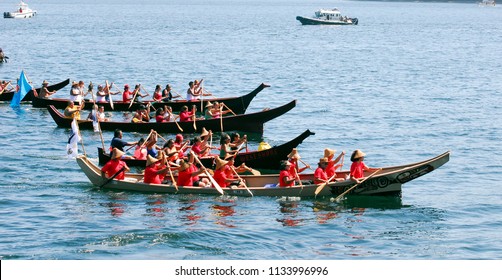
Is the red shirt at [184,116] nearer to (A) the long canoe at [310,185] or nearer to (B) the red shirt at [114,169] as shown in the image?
(A) the long canoe at [310,185]

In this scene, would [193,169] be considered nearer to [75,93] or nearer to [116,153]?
[116,153]

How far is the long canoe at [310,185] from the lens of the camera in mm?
27141

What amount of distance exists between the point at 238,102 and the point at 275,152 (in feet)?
42.0

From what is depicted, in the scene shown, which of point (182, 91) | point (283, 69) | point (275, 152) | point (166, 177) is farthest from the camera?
point (283, 69)

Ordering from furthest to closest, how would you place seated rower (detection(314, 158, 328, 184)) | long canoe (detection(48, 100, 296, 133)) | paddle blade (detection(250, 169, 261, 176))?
1. long canoe (detection(48, 100, 296, 133))
2. paddle blade (detection(250, 169, 261, 176))
3. seated rower (detection(314, 158, 328, 184))

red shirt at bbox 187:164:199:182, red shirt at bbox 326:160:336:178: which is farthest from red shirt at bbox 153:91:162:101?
red shirt at bbox 326:160:336:178

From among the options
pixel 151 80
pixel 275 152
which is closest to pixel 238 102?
pixel 275 152

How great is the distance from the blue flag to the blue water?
2.67 feet

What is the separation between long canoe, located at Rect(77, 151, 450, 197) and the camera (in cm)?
2714

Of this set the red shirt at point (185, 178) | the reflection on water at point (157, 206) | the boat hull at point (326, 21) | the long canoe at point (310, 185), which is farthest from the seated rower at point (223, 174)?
the boat hull at point (326, 21)

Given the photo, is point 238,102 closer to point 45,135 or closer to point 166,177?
point 45,135

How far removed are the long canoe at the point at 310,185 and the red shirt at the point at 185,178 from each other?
7.8 inches

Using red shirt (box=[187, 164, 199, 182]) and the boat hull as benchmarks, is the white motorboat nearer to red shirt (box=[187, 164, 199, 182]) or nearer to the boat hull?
the boat hull

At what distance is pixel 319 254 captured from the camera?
23703mm
